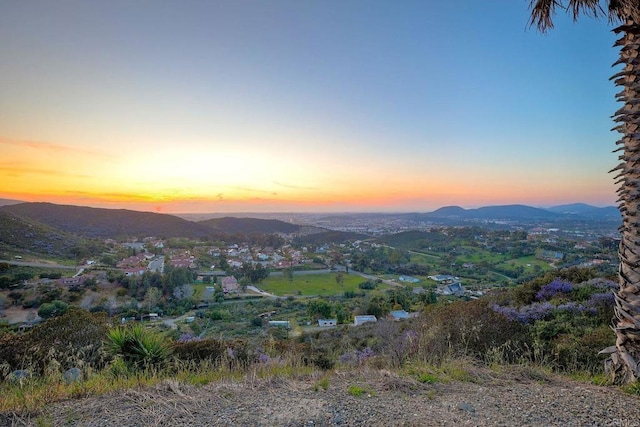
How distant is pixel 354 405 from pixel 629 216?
3.45m

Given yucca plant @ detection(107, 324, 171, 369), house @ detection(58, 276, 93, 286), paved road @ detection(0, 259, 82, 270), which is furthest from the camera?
house @ detection(58, 276, 93, 286)

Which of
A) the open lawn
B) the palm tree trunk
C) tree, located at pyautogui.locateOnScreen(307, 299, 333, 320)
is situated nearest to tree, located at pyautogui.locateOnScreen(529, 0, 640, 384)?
the palm tree trunk

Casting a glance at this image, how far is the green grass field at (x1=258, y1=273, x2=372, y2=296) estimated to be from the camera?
2979 centimetres

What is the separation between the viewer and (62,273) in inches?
688

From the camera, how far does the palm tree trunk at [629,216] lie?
304 centimetres

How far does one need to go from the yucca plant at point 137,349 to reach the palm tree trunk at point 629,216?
209 inches

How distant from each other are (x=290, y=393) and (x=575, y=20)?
5.60 metres

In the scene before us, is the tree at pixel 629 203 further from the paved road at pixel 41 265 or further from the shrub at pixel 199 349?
the paved road at pixel 41 265

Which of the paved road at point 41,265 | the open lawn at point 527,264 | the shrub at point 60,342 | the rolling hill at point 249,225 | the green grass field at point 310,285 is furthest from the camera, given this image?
the rolling hill at point 249,225

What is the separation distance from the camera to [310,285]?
32.8m

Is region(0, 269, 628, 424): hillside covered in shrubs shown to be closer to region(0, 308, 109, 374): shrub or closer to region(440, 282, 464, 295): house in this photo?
region(0, 308, 109, 374): shrub

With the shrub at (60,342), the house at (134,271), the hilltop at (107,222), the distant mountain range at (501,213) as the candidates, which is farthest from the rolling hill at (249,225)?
the shrub at (60,342)

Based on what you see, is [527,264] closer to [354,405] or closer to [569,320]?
[569,320]

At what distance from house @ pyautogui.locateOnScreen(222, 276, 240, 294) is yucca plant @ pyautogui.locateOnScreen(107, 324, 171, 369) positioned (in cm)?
2389
